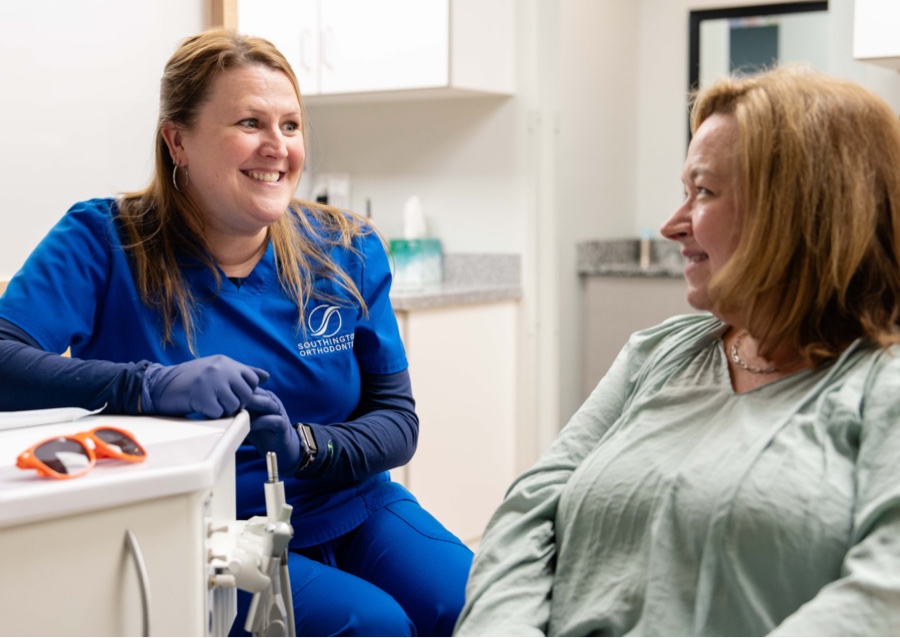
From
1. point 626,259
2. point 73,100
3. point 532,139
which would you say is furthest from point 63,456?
point 626,259

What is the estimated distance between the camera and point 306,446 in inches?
58.4

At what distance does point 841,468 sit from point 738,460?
10 centimetres

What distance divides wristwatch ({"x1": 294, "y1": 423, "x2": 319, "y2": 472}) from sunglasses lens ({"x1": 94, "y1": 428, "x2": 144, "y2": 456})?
45 cm

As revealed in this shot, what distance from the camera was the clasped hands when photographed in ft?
4.14

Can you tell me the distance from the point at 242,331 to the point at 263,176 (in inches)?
9.7

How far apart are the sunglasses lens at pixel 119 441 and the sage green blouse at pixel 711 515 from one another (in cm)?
40

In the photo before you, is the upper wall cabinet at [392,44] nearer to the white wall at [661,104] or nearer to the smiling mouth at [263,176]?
the white wall at [661,104]

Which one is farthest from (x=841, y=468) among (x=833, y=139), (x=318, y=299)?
(x=318, y=299)

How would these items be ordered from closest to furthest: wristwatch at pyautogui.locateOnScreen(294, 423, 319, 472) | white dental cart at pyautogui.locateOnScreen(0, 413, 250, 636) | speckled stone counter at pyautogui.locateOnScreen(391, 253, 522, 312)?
white dental cart at pyautogui.locateOnScreen(0, 413, 250, 636), wristwatch at pyautogui.locateOnScreen(294, 423, 319, 472), speckled stone counter at pyautogui.locateOnScreen(391, 253, 522, 312)

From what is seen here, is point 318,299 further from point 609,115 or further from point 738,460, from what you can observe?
point 609,115

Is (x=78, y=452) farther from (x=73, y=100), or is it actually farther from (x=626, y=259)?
(x=626, y=259)

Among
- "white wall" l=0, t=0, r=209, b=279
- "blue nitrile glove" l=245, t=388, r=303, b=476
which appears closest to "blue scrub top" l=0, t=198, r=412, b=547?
"blue nitrile glove" l=245, t=388, r=303, b=476

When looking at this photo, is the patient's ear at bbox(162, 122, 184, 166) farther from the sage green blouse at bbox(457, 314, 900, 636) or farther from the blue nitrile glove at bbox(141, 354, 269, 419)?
the sage green blouse at bbox(457, 314, 900, 636)

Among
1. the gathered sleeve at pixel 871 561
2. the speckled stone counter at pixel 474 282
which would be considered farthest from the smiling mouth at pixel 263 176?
the speckled stone counter at pixel 474 282
